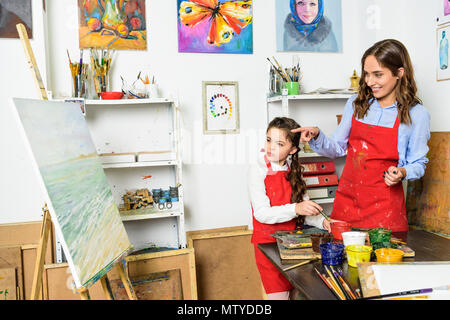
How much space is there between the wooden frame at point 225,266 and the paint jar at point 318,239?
131cm

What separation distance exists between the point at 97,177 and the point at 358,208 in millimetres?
1346

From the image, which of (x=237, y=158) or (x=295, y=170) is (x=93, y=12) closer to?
(x=237, y=158)

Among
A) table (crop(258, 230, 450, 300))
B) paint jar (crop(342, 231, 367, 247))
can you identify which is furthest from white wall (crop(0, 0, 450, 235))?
paint jar (crop(342, 231, 367, 247))

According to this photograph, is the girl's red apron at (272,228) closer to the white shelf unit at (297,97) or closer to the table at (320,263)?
the table at (320,263)

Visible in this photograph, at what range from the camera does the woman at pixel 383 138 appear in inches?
75.2

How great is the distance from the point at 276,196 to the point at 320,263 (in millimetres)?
537

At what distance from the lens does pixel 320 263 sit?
141 cm

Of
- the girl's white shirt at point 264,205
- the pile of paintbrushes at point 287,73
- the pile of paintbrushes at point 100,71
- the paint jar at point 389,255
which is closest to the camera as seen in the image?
the paint jar at point 389,255

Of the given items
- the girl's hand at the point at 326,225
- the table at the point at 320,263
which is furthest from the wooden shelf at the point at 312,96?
the table at the point at 320,263

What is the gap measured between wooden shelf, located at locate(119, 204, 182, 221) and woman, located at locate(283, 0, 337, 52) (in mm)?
1481

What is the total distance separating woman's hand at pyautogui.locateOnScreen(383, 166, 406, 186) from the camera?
1777 mm

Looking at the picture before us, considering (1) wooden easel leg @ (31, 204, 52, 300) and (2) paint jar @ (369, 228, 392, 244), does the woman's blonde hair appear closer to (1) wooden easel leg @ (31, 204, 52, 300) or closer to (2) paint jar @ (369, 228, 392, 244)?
(2) paint jar @ (369, 228, 392, 244)

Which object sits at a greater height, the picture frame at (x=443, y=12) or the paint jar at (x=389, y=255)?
the picture frame at (x=443, y=12)

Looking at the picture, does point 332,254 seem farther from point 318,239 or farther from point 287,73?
point 287,73
